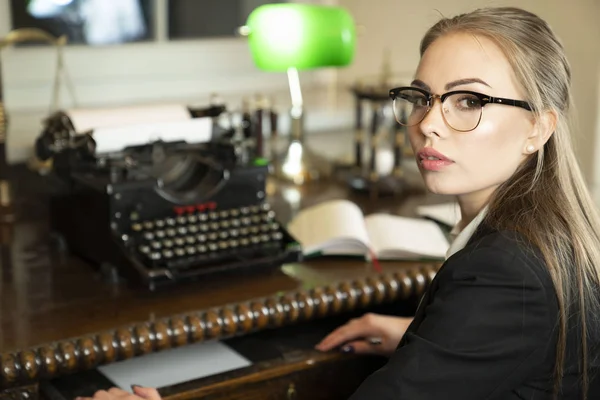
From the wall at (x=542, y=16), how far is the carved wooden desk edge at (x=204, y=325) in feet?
1.93

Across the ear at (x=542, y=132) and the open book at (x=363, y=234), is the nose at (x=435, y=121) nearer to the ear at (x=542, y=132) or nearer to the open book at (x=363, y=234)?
the ear at (x=542, y=132)

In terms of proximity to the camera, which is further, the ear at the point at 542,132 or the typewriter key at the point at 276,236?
the typewriter key at the point at 276,236

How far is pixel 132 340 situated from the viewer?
4.26 ft

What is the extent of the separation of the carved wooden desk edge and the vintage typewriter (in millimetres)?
129

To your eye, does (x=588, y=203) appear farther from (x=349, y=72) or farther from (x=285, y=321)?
Answer: (x=349, y=72)

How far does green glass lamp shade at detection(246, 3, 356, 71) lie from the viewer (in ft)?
6.65

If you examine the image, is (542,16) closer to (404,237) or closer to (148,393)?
(404,237)

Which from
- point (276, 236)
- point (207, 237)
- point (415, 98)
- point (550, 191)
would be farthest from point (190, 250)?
point (550, 191)

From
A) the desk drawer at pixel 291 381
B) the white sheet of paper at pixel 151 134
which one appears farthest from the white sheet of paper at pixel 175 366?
the white sheet of paper at pixel 151 134

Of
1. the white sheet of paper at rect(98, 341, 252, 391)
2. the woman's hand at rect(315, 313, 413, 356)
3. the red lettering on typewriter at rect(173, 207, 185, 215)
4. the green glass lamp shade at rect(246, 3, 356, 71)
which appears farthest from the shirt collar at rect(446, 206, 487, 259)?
the green glass lamp shade at rect(246, 3, 356, 71)

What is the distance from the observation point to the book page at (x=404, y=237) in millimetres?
1664

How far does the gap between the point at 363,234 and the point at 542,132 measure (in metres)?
0.61

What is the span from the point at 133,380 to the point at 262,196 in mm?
459

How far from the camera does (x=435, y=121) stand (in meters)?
1.10
